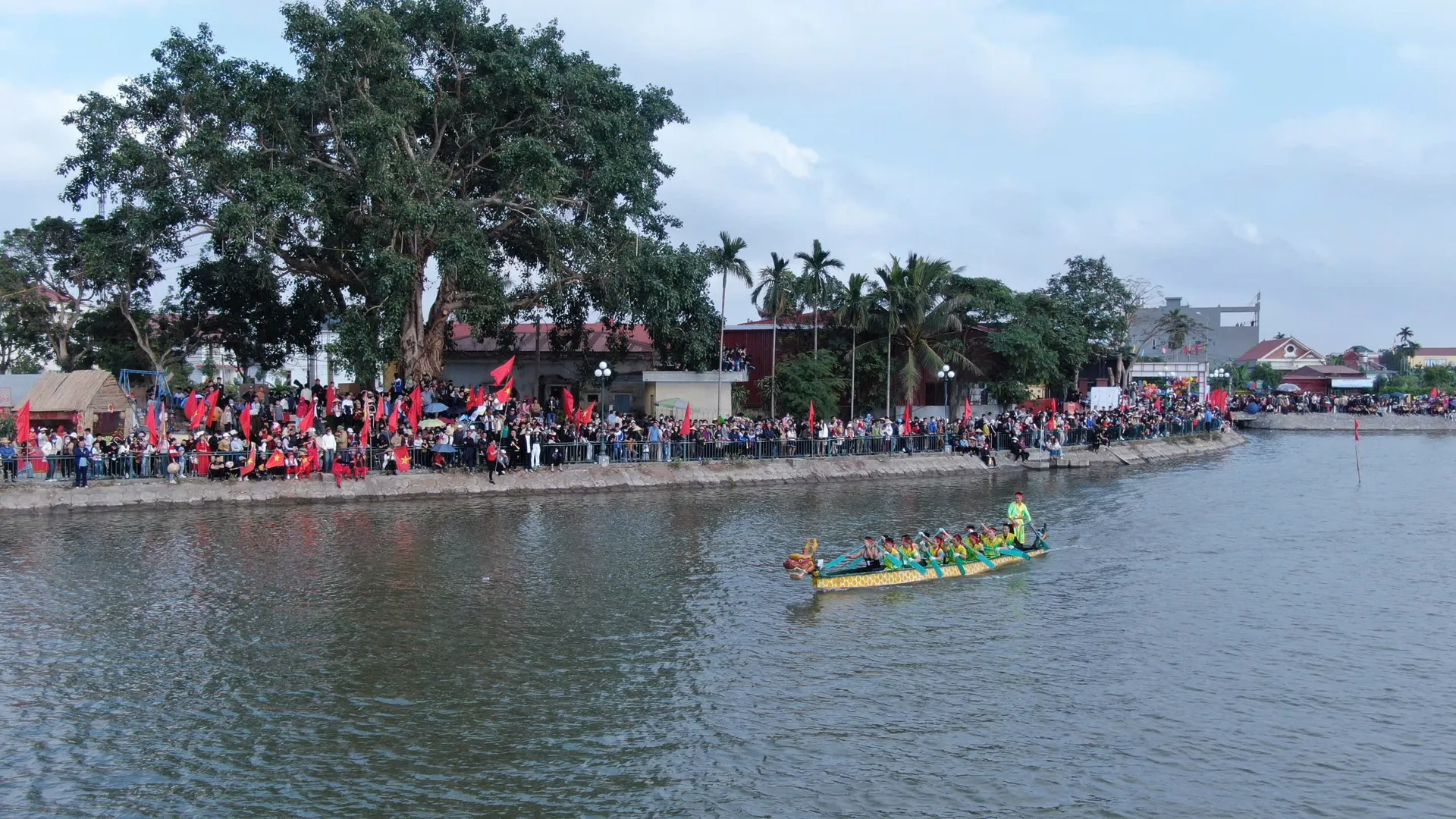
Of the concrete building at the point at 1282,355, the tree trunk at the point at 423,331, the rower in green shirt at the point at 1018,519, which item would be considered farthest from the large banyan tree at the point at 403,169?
the concrete building at the point at 1282,355

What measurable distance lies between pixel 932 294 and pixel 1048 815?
4184 centimetres

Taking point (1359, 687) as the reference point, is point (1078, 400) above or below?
above

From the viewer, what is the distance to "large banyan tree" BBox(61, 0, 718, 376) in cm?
3572

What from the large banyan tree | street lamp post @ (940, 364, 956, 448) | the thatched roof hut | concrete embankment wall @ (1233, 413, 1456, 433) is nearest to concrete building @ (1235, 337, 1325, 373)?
concrete embankment wall @ (1233, 413, 1456, 433)

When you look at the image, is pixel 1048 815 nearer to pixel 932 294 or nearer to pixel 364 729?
pixel 364 729

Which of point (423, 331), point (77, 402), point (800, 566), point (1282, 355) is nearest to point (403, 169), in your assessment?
point (423, 331)

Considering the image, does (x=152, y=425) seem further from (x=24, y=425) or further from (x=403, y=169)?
(x=403, y=169)

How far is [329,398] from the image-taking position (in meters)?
36.4

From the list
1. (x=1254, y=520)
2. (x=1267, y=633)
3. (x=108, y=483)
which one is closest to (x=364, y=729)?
(x=1267, y=633)

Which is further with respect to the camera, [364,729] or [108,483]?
[108,483]

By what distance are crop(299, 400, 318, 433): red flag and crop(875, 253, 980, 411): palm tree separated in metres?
27.0

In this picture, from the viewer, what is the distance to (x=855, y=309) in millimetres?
50938

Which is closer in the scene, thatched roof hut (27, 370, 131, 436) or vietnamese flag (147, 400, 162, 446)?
vietnamese flag (147, 400, 162, 446)

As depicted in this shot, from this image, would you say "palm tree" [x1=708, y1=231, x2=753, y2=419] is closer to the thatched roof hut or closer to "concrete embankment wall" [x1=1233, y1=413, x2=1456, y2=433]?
the thatched roof hut
